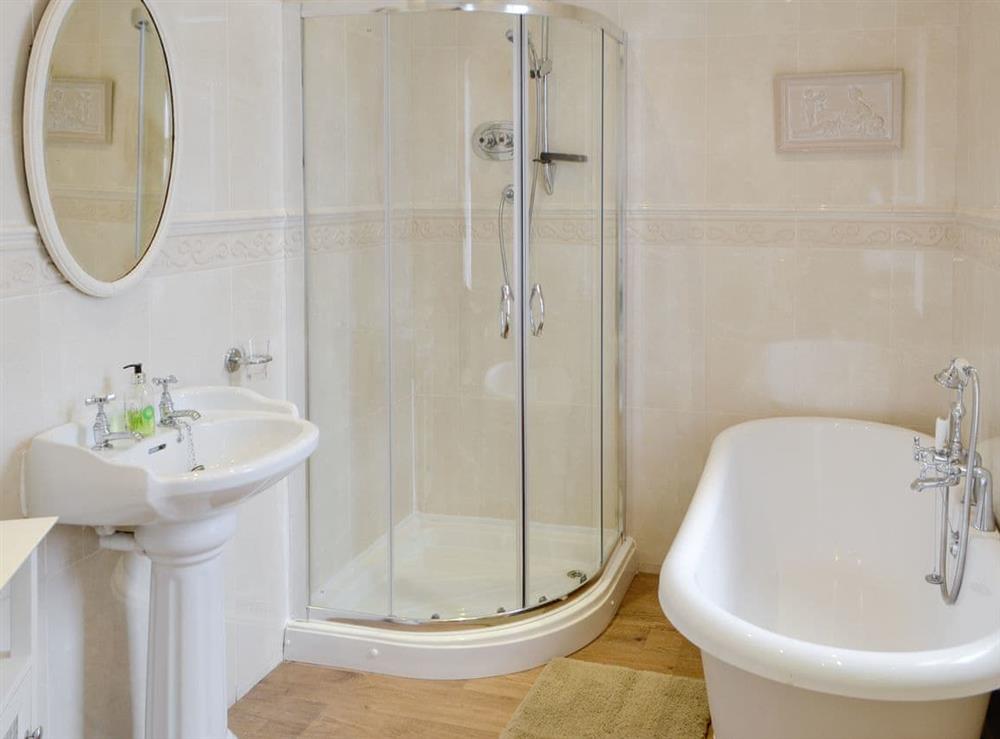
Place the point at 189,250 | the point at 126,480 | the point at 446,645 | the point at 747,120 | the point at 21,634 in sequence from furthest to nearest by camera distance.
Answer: the point at 747,120
the point at 446,645
the point at 189,250
the point at 126,480
the point at 21,634

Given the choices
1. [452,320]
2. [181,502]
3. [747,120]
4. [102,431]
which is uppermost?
[747,120]

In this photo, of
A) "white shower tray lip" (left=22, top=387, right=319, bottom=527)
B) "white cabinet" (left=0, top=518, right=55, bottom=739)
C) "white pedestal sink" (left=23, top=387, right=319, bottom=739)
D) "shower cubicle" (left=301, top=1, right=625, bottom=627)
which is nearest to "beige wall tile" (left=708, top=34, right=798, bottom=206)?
"shower cubicle" (left=301, top=1, right=625, bottom=627)

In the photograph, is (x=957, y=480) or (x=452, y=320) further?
(x=452, y=320)

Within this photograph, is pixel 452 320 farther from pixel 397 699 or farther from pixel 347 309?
pixel 397 699

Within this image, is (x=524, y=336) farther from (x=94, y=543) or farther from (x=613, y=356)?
(x=94, y=543)

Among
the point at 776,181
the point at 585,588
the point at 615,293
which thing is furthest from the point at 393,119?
the point at 585,588

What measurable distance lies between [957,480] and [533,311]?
4.11 ft

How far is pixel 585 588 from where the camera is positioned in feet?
11.4

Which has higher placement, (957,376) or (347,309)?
(347,309)

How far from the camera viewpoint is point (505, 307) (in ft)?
10.5

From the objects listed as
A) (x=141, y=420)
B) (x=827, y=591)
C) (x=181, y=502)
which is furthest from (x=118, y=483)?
(x=827, y=591)

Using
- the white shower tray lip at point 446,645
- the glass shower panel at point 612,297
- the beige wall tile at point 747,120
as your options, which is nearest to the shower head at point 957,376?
the beige wall tile at point 747,120

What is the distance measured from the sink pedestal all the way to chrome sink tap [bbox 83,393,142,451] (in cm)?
23

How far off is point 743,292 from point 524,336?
0.94m
